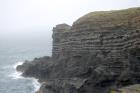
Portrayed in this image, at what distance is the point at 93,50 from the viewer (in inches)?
3174

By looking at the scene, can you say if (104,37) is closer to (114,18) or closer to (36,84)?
(114,18)

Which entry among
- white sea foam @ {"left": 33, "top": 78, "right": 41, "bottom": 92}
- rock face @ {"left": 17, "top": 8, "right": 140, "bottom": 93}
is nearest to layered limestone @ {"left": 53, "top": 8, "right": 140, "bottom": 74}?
rock face @ {"left": 17, "top": 8, "right": 140, "bottom": 93}

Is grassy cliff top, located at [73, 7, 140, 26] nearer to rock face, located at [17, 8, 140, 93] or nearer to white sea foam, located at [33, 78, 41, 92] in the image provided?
rock face, located at [17, 8, 140, 93]

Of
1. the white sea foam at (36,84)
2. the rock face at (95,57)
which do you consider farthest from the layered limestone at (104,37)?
the white sea foam at (36,84)

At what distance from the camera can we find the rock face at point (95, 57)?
2692 inches

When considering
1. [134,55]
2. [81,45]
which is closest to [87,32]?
[81,45]

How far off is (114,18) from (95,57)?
47.2 ft

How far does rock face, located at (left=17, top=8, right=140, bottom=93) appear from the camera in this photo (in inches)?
2692

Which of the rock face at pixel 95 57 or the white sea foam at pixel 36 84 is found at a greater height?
the rock face at pixel 95 57

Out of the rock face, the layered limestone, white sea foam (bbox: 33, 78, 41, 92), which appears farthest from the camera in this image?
white sea foam (bbox: 33, 78, 41, 92)

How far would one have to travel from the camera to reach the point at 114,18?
280ft

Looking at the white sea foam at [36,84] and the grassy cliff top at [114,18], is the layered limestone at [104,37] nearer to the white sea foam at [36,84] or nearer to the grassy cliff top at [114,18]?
the grassy cliff top at [114,18]

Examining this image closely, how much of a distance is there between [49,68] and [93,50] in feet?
58.3

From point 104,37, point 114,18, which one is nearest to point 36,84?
point 104,37
